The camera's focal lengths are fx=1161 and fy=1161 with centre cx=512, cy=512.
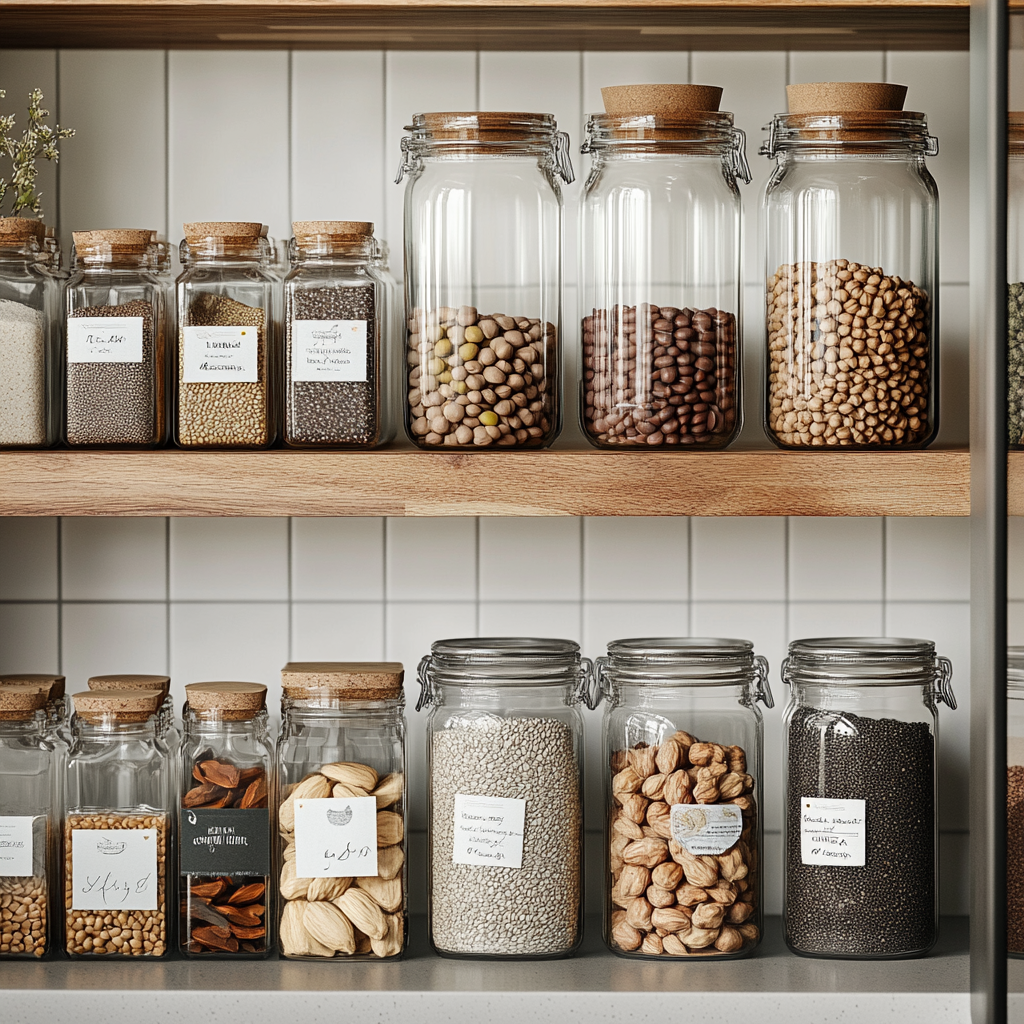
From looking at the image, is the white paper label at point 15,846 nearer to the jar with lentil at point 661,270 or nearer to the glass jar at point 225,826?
the glass jar at point 225,826

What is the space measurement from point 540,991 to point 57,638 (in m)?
0.66

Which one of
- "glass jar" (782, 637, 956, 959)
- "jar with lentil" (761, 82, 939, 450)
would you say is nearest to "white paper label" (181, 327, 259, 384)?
"jar with lentil" (761, 82, 939, 450)

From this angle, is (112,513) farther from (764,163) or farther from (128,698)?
(764,163)

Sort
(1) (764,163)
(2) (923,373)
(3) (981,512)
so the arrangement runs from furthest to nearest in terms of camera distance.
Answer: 1. (1) (764,163)
2. (2) (923,373)
3. (3) (981,512)

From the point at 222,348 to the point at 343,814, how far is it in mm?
433

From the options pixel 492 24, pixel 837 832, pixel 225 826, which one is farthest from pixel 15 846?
pixel 492 24

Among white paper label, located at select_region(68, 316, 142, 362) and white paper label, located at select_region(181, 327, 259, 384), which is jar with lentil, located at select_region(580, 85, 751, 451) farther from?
white paper label, located at select_region(68, 316, 142, 362)

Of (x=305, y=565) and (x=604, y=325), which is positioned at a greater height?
(x=604, y=325)

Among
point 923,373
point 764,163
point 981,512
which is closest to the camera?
point 981,512

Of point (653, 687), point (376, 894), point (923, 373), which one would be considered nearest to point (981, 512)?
point (923, 373)

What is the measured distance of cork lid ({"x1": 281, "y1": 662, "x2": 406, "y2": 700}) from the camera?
→ 108cm

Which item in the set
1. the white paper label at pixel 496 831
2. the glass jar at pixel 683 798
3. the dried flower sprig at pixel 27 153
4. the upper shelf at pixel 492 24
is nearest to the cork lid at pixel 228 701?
the white paper label at pixel 496 831

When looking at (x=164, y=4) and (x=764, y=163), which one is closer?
(x=164, y=4)

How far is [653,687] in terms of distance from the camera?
3.60ft
